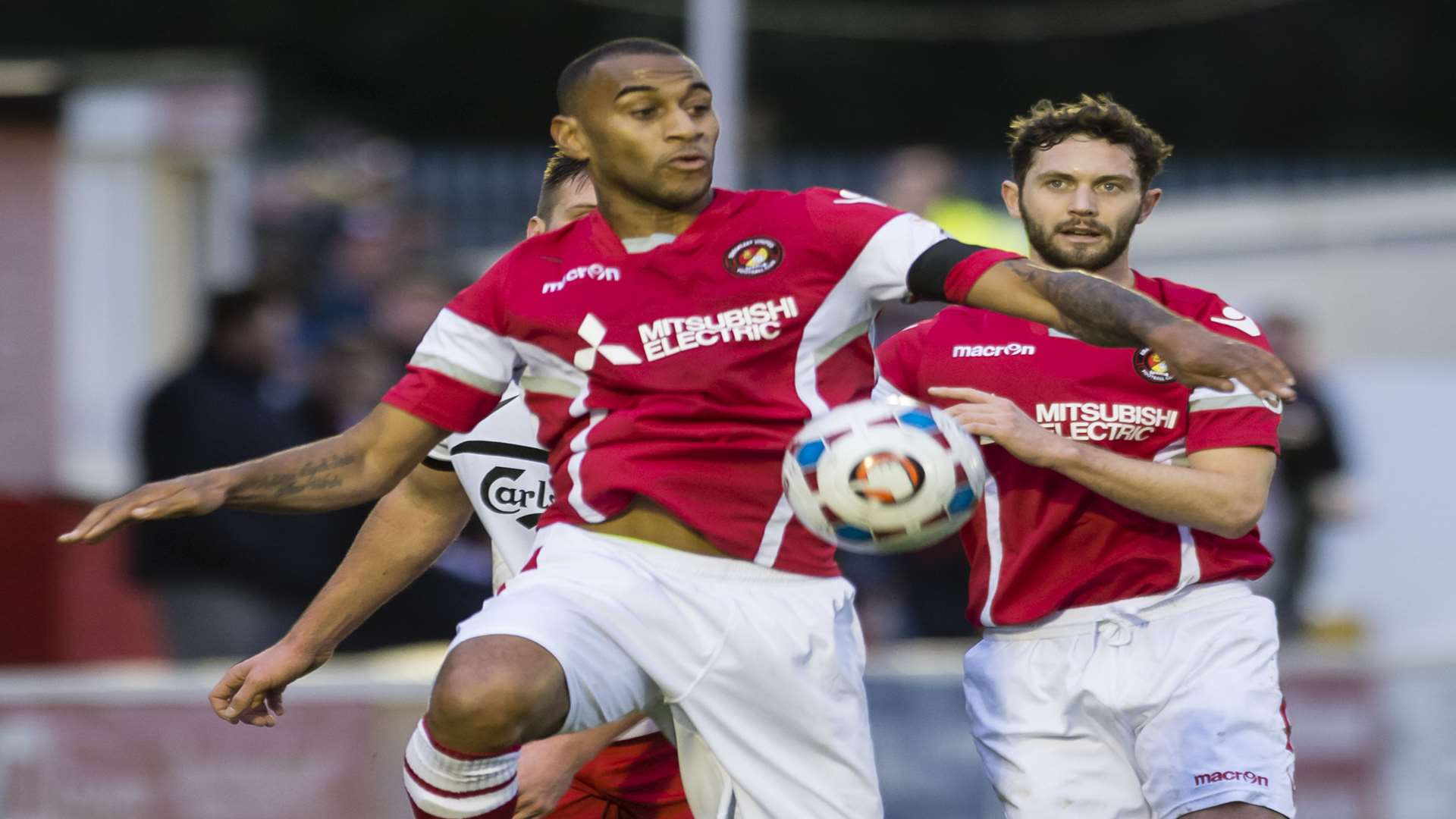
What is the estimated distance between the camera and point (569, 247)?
4.97 metres

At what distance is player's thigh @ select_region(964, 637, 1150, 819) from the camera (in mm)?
5270

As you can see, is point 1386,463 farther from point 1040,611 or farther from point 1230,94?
point 1230,94

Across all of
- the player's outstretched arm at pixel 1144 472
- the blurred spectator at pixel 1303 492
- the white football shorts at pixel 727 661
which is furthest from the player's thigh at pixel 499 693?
the blurred spectator at pixel 1303 492

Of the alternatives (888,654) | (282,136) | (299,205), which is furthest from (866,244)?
(282,136)

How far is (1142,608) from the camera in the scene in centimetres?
532

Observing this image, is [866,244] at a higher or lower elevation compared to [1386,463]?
higher

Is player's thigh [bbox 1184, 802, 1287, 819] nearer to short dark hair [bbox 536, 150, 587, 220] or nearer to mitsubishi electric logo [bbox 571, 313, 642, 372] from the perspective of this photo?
mitsubishi electric logo [bbox 571, 313, 642, 372]

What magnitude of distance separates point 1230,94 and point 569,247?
20.4 metres

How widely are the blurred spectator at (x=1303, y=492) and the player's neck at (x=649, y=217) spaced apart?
22.6 ft

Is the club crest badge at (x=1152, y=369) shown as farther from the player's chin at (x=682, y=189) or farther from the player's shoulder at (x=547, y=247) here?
the player's shoulder at (x=547, y=247)

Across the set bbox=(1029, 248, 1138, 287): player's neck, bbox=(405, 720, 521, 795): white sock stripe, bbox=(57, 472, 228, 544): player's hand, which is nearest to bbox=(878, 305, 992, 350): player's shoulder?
bbox=(1029, 248, 1138, 287): player's neck

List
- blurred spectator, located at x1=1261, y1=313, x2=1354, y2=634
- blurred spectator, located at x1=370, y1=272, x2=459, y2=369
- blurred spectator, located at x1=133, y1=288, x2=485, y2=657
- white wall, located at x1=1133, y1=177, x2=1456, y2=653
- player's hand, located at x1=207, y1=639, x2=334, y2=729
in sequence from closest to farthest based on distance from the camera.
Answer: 1. player's hand, located at x1=207, y1=639, x2=334, y2=729
2. blurred spectator, located at x1=133, y1=288, x2=485, y2=657
3. blurred spectator, located at x1=370, y1=272, x2=459, y2=369
4. blurred spectator, located at x1=1261, y1=313, x2=1354, y2=634
5. white wall, located at x1=1133, y1=177, x2=1456, y2=653

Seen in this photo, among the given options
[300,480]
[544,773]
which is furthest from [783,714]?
[300,480]

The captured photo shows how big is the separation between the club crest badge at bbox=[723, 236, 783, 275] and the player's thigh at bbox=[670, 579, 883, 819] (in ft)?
2.33
